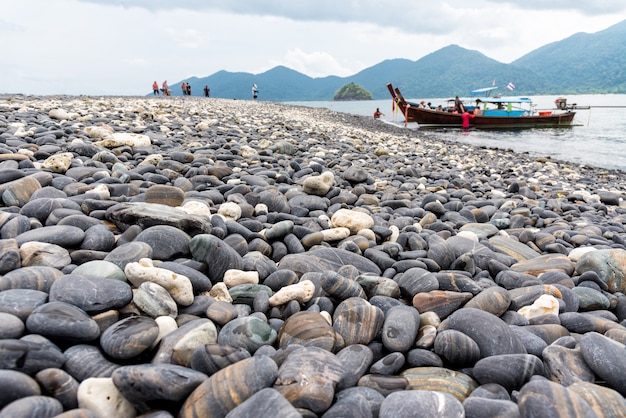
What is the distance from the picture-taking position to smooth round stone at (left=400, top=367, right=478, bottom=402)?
5.15 feet

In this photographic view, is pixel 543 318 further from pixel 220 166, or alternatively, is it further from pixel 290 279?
pixel 220 166

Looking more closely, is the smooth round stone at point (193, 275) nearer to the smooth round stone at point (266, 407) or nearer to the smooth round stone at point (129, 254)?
the smooth round stone at point (129, 254)

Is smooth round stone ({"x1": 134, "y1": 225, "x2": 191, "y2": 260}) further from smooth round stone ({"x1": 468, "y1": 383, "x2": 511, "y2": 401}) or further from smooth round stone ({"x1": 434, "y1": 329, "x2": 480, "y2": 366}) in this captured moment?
smooth round stone ({"x1": 468, "y1": 383, "x2": 511, "y2": 401})

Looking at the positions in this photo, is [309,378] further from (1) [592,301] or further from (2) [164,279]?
Result: (1) [592,301]

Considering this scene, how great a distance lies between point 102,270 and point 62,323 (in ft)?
1.43

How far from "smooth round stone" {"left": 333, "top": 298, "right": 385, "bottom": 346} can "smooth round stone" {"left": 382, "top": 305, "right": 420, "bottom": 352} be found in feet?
0.17

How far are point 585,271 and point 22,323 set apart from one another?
3.26 meters

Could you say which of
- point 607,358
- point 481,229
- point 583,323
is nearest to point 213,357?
point 607,358

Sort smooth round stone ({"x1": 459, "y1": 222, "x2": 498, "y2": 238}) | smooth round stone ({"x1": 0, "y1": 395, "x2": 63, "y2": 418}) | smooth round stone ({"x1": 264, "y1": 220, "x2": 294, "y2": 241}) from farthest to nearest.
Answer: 1. smooth round stone ({"x1": 459, "y1": 222, "x2": 498, "y2": 238})
2. smooth round stone ({"x1": 264, "y1": 220, "x2": 294, "y2": 241})
3. smooth round stone ({"x1": 0, "y1": 395, "x2": 63, "y2": 418})

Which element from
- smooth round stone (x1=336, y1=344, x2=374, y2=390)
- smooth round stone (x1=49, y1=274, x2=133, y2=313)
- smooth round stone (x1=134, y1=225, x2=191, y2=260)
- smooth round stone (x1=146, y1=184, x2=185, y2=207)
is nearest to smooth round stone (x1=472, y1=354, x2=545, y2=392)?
smooth round stone (x1=336, y1=344, x2=374, y2=390)

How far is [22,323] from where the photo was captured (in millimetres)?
1503

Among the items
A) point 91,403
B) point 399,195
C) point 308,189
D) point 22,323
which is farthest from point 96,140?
point 91,403

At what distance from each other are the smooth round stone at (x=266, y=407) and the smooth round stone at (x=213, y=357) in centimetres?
24

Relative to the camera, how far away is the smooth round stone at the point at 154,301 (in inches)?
69.9
